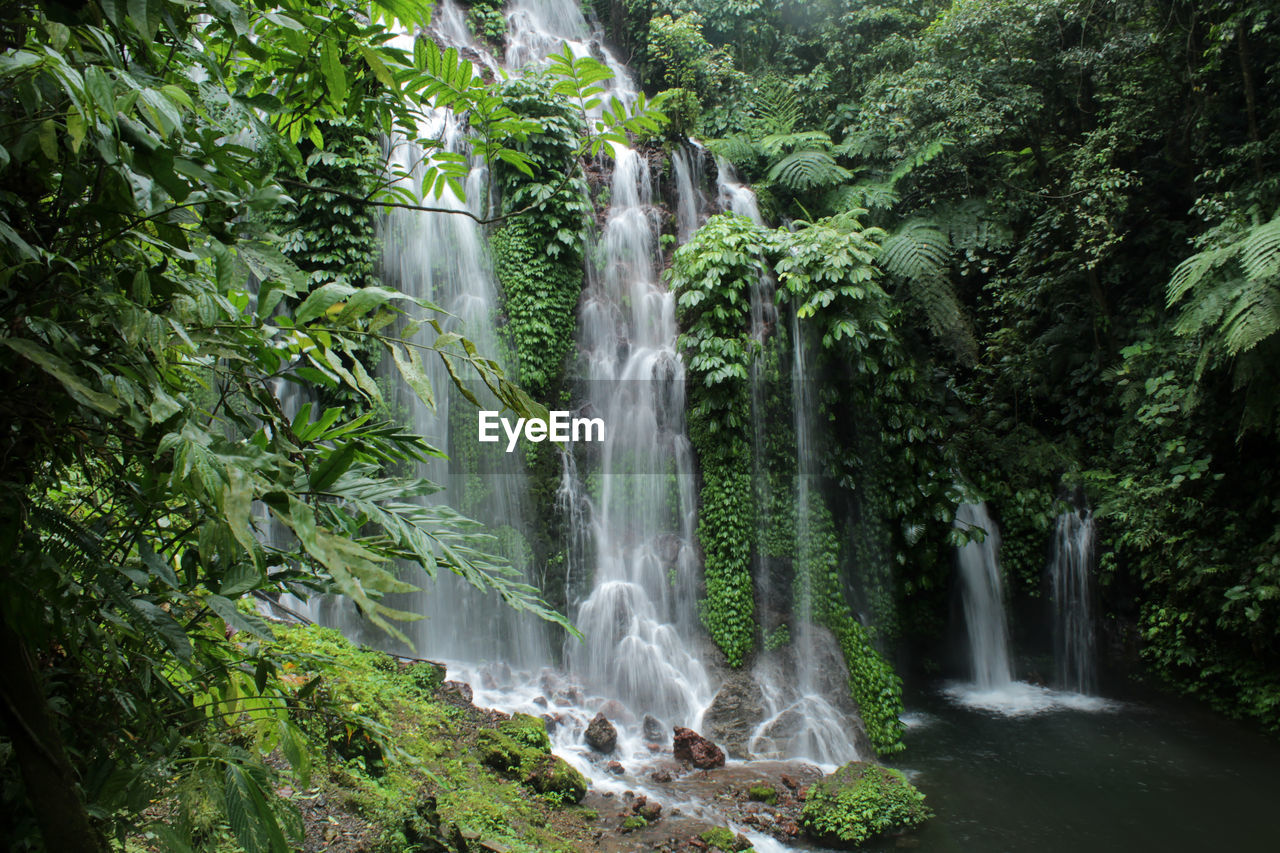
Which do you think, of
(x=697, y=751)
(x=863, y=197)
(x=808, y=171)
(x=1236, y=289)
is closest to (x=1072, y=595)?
(x=1236, y=289)

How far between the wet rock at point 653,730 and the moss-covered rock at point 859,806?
5.23 feet

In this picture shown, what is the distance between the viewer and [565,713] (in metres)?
7.17

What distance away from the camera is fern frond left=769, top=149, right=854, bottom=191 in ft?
33.6

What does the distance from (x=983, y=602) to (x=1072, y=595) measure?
3.38ft

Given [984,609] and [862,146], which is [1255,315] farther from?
[862,146]

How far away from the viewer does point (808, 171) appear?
1031 cm

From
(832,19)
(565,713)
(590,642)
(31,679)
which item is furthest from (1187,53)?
(31,679)

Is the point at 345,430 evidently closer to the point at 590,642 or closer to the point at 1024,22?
the point at 590,642

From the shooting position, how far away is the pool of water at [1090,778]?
5.72 metres

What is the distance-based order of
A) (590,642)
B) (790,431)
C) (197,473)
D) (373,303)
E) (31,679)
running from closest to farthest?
(197,473), (31,679), (373,303), (590,642), (790,431)

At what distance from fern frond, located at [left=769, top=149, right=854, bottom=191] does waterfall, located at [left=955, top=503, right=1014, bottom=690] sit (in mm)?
4808

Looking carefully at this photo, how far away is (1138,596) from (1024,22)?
7002mm

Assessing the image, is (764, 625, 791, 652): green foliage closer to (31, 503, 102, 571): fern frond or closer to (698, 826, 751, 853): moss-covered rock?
(698, 826, 751, 853): moss-covered rock

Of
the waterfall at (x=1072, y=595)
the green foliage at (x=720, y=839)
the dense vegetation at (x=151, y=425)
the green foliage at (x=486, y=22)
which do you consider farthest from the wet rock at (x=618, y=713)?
the green foliage at (x=486, y=22)
